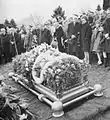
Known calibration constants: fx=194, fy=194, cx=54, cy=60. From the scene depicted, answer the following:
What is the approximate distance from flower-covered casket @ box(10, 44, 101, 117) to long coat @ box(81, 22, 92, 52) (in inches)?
108

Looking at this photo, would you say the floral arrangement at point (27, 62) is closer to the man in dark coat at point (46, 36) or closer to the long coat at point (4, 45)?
the man in dark coat at point (46, 36)

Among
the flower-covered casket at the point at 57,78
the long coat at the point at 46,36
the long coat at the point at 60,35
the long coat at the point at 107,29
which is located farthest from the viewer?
the long coat at the point at 46,36

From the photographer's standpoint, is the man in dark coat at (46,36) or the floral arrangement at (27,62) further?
the man in dark coat at (46,36)

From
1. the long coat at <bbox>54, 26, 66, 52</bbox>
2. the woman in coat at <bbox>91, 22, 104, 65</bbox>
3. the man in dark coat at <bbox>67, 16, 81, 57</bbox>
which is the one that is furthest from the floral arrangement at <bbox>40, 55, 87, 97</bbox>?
the long coat at <bbox>54, 26, 66, 52</bbox>

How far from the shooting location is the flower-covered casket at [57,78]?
4.00 m

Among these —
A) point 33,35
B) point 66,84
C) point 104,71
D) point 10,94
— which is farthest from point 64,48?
point 10,94

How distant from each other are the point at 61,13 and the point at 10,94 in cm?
2285

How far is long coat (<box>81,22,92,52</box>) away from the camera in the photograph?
737 cm

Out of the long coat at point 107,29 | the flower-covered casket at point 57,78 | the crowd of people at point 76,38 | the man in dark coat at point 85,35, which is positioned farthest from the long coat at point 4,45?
the long coat at point 107,29

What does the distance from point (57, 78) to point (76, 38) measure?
434 cm

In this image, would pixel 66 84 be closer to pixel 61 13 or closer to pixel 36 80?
pixel 36 80

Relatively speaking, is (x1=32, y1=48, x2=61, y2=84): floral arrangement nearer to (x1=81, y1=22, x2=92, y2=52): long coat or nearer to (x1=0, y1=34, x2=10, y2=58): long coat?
(x1=81, y1=22, x2=92, y2=52): long coat

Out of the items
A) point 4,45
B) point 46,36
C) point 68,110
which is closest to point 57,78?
point 68,110

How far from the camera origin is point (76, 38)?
8.02 metres
